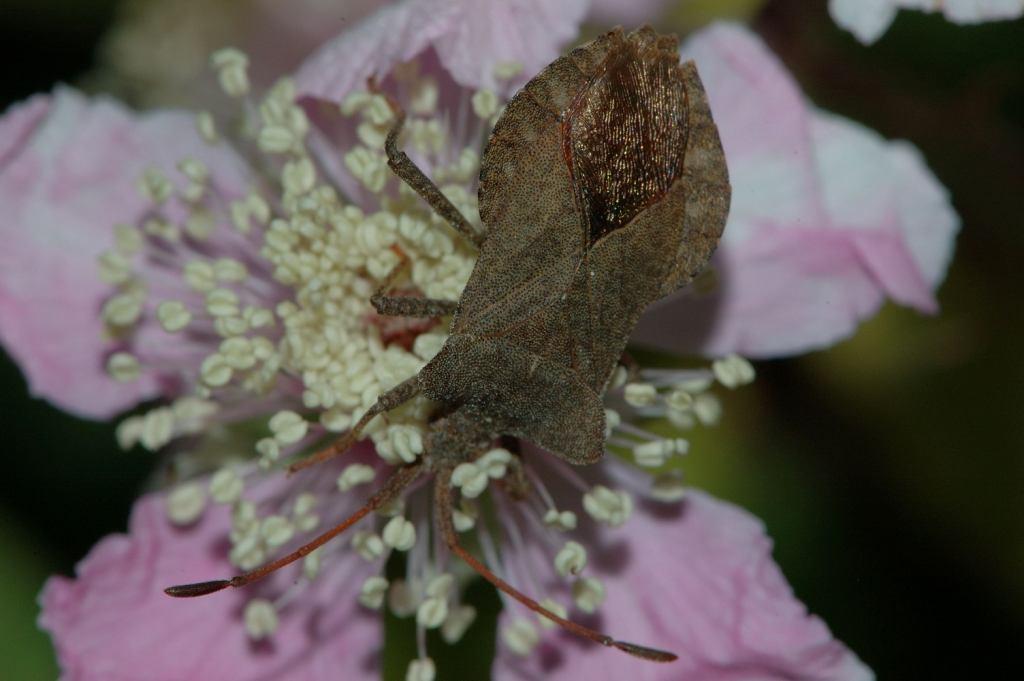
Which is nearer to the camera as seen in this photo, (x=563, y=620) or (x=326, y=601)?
(x=563, y=620)

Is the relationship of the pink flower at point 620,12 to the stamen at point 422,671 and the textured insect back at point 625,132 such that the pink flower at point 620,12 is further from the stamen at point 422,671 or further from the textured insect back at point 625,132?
the stamen at point 422,671

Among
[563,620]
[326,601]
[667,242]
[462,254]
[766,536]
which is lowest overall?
[766,536]

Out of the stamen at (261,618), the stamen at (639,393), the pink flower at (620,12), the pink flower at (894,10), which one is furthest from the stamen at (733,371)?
the stamen at (261,618)

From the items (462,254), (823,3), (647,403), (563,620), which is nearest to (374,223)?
(462,254)

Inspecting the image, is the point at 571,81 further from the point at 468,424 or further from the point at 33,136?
the point at 33,136

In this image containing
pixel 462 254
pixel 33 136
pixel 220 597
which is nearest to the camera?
pixel 462 254

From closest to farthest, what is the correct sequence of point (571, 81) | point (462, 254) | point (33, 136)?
point (571, 81), point (462, 254), point (33, 136)
